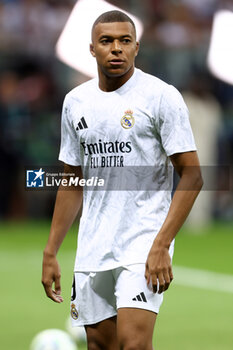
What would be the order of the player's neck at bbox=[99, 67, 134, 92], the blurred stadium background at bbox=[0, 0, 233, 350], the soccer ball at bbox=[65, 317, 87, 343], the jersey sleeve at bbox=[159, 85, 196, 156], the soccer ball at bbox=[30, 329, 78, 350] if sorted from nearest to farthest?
the jersey sleeve at bbox=[159, 85, 196, 156] → the player's neck at bbox=[99, 67, 134, 92] → the soccer ball at bbox=[30, 329, 78, 350] → the soccer ball at bbox=[65, 317, 87, 343] → the blurred stadium background at bbox=[0, 0, 233, 350]

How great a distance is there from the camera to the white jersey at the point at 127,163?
16.1ft

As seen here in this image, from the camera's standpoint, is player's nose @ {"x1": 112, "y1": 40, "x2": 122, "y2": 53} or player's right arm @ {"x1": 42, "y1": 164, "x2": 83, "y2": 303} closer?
player's nose @ {"x1": 112, "y1": 40, "x2": 122, "y2": 53}

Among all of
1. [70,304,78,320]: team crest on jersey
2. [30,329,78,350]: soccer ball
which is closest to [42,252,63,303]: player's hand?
[70,304,78,320]: team crest on jersey

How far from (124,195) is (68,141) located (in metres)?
0.54

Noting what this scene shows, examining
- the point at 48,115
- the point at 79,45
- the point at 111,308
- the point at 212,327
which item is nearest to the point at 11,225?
the point at 48,115

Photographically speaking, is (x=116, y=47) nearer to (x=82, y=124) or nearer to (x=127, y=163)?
(x=82, y=124)

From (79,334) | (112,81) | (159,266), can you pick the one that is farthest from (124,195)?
(79,334)

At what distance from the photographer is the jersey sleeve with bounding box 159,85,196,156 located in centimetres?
480

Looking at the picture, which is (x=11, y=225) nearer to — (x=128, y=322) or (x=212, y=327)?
(x=212, y=327)

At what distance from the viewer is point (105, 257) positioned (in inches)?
198

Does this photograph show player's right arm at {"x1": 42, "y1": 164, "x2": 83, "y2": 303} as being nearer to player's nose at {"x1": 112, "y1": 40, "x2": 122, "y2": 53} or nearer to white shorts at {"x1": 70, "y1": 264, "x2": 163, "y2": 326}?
white shorts at {"x1": 70, "y1": 264, "x2": 163, "y2": 326}

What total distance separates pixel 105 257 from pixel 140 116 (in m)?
0.80

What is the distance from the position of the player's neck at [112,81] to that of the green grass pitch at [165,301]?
275 cm

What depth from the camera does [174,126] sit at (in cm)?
483
